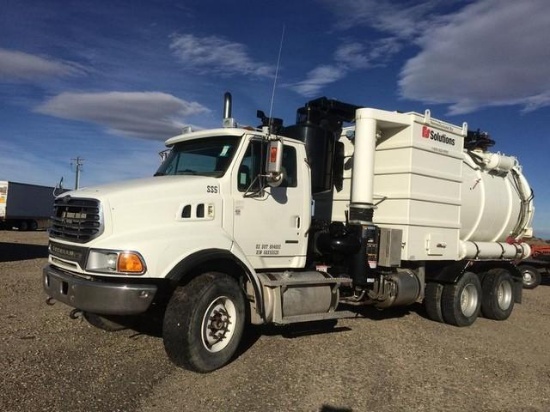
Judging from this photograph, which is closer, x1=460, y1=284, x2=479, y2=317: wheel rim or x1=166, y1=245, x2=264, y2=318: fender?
x1=166, y1=245, x2=264, y2=318: fender

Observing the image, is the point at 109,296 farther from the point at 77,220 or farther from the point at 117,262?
the point at 77,220

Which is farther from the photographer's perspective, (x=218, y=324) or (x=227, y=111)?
(x=227, y=111)

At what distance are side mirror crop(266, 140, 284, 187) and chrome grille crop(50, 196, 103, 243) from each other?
6.98 ft

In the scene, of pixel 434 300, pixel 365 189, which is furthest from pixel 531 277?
pixel 365 189

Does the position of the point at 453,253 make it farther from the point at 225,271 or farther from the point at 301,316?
the point at 225,271

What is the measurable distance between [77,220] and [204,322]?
186cm

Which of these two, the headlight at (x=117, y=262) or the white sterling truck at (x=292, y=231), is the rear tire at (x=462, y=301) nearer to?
the white sterling truck at (x=292, y=231)

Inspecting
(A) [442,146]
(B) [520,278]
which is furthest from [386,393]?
(B) [520,278]

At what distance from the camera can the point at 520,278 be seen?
37.7 ft

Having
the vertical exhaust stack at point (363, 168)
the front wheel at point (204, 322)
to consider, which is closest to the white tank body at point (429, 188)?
the vertical exhaust stack at point (363, 168)

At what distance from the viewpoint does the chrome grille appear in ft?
18.8

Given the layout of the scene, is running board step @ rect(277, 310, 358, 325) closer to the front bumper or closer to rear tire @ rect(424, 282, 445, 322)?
the front bumper

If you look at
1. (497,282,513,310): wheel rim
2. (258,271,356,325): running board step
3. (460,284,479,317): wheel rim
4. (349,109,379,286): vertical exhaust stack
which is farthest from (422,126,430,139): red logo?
(497,282,513,310): wheel rim

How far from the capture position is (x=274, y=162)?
21.6 feet
